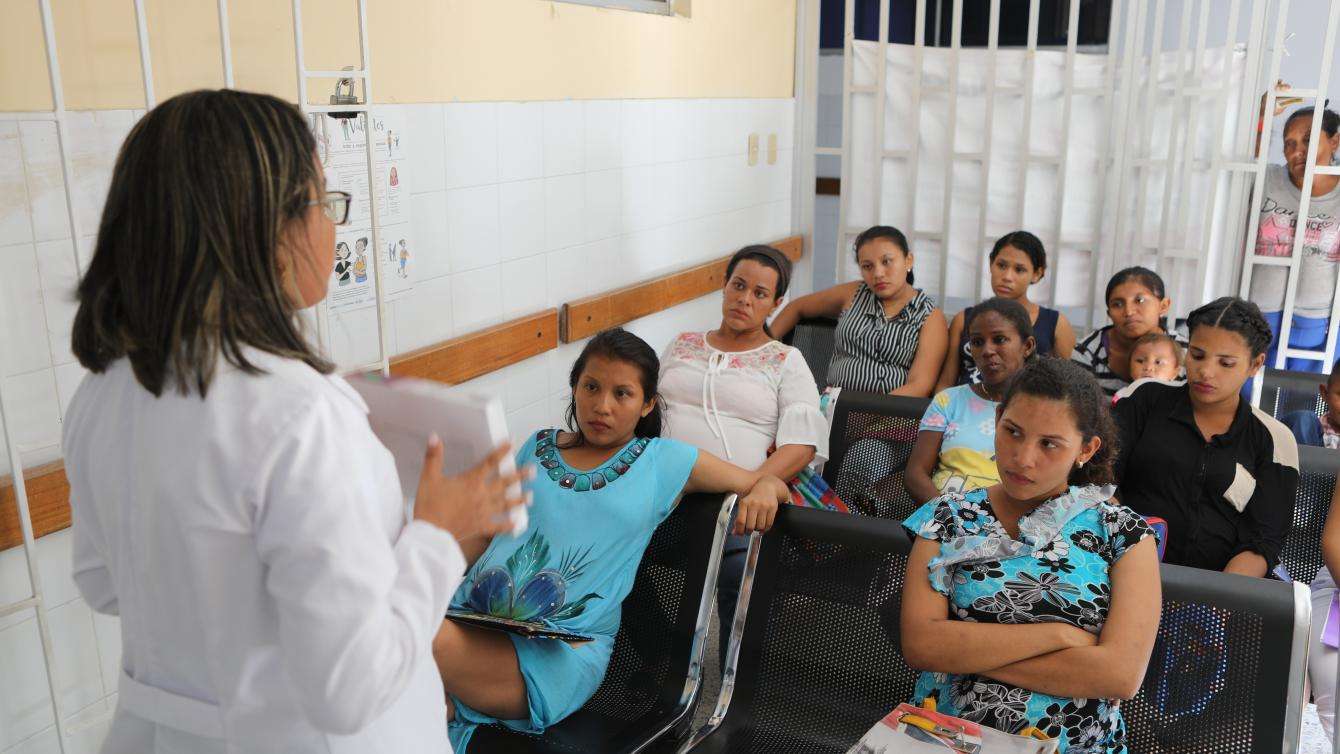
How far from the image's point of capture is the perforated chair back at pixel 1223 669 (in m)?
1.67

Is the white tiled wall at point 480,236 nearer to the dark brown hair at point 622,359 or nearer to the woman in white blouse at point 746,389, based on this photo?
the dark brown hair at point 622,359

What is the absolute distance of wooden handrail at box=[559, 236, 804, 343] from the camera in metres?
3.66

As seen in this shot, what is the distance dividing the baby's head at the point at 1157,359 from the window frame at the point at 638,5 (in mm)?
2072

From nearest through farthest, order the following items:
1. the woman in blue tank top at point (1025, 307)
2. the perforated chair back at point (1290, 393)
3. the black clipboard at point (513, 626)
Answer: the black clipboard at point (513, 626), the perforated chair back at point (1290, 393), the woman in blue tank top at point (1025, 307)

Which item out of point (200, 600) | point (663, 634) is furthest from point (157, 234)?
point (663, 634)

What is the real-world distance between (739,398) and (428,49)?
1.27m

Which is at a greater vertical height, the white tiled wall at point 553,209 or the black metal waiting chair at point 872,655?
the white tiled wall at point 553,209

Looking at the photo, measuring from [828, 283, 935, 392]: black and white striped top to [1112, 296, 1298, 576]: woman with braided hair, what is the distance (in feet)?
3.65

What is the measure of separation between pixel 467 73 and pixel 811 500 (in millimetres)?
1537

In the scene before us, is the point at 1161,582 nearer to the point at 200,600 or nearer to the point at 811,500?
the point at 811,500

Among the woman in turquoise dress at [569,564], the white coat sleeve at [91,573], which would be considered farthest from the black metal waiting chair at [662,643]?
the white coat sleeve at [91,573]

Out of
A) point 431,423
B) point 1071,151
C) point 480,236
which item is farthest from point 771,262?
point 431,423

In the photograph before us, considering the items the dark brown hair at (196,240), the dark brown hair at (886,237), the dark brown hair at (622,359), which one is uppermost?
the dark brown hair at (196,240)

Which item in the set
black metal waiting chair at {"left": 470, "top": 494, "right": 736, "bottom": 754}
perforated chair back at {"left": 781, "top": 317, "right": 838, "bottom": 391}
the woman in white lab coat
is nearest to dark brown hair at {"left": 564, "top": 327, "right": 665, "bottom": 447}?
black metal waiting chair at {"left": 470, "top": 494, "right": 736, "bottom": 754}
